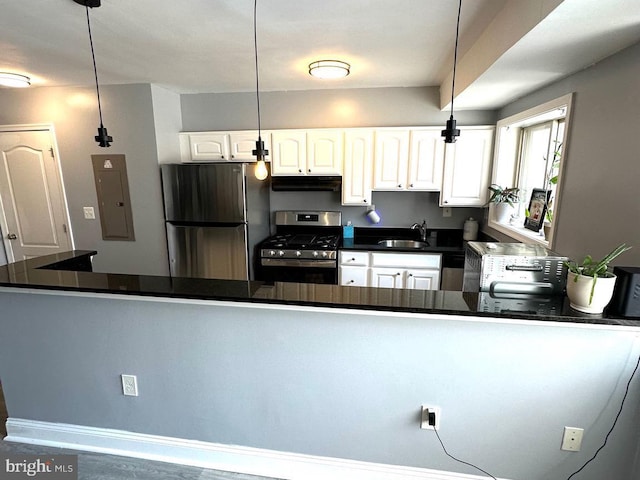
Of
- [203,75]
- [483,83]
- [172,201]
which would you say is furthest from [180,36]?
[483,83]

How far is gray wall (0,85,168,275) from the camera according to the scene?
3189mm

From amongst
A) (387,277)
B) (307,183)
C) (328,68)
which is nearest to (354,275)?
(387,277)

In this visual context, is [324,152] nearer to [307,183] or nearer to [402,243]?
[307,183]

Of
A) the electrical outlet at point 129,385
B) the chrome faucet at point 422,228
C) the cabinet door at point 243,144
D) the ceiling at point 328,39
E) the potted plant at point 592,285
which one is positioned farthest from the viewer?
the chrome faucet at point 422,228

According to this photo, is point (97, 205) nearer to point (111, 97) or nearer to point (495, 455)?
point (111, 97)

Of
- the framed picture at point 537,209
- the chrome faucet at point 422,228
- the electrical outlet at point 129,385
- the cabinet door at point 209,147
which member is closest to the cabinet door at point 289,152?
the cabinet door at point 209,147

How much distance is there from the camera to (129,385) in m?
1.72

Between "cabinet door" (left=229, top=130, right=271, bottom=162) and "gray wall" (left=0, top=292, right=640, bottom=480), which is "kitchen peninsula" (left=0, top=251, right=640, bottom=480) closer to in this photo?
"gray wall" (left=0, top=292, right=640, bottom=480)

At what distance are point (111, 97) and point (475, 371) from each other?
390cm

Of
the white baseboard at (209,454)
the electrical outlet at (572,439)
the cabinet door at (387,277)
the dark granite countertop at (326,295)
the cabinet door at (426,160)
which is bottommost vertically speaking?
the white baseboard at (209,454)

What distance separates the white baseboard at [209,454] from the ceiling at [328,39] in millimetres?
2137

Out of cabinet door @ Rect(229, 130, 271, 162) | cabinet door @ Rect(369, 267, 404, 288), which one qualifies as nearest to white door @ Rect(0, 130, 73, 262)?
cabinet door @ Rect(229, 130, 271, 162)

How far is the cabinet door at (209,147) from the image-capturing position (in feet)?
11.4

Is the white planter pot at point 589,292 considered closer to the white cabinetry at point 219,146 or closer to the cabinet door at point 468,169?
the cabinet door at point 468,169
